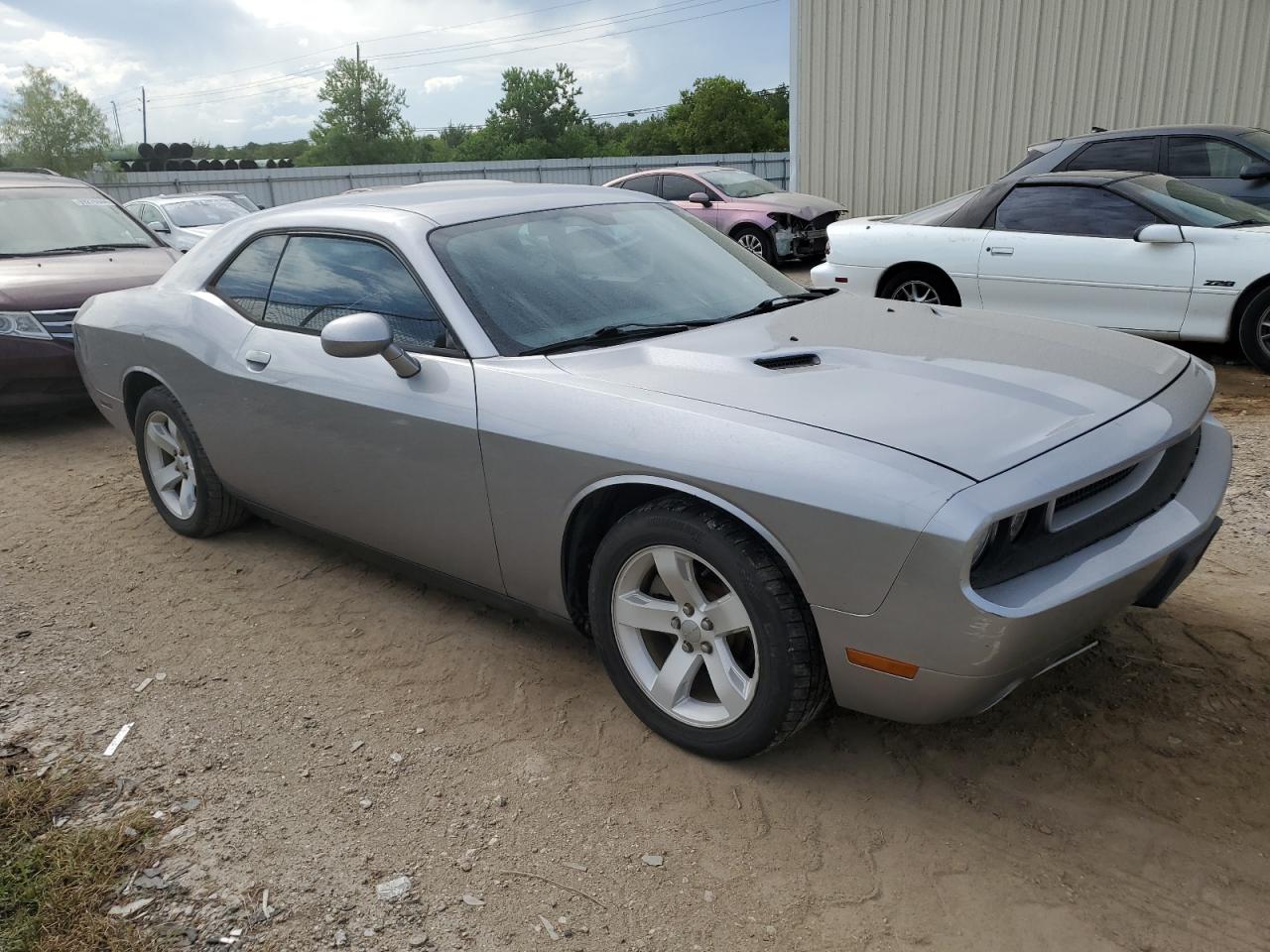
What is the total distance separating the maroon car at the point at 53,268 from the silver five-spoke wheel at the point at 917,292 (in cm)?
553

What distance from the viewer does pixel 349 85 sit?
2734 inches

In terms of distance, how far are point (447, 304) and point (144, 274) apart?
16.1 ft

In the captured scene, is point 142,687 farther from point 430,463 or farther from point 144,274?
point 144,274

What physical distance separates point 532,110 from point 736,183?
63.5 m

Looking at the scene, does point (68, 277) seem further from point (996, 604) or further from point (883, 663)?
point (996, 604)

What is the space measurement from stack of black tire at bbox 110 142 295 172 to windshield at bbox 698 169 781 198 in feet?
72.6

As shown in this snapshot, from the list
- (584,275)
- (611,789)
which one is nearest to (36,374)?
(584,275)

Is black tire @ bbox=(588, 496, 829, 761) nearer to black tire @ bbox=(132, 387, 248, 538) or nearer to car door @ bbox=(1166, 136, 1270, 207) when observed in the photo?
black tire @ bbox=(132, 387, 248, 538)

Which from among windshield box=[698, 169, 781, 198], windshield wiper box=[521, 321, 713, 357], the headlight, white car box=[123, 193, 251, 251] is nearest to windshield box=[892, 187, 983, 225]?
windshield wiper box=[521, 321, 713, 357]

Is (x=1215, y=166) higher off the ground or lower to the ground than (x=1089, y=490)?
higher

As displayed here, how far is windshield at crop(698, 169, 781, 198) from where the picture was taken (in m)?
14.5

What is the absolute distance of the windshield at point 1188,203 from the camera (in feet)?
22.5

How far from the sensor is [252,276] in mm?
4098

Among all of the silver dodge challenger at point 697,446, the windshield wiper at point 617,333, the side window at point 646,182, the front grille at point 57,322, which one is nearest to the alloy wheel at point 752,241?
the side window at point 646,182
